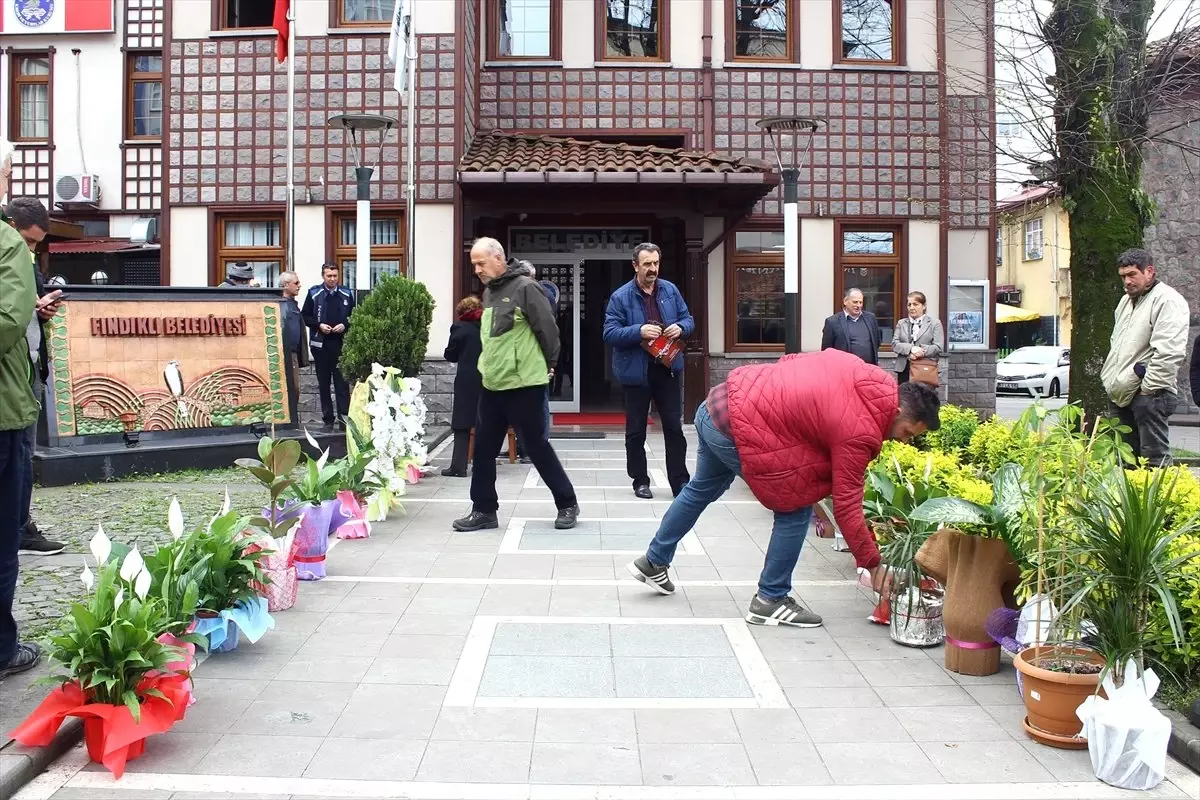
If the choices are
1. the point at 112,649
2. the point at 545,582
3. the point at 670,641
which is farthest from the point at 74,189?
the point at 112,649

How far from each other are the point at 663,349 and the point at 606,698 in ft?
14.8

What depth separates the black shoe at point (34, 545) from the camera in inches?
272

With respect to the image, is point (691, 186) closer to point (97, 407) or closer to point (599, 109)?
point (599, 109)

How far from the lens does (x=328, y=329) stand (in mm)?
13102

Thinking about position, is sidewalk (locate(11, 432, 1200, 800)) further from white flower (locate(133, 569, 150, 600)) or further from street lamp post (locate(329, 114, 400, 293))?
street lamp post (locate(329, 114, 400, 293))

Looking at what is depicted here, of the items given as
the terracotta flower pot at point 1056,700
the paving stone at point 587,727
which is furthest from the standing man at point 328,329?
the terracotta flower pot at point 1056,700

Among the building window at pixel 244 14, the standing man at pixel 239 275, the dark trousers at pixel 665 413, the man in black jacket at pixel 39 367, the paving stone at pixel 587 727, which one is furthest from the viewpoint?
the building window at pixel 244 14

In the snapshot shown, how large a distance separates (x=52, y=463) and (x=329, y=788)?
7.09 meters

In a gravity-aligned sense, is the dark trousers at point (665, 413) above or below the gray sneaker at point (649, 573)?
above

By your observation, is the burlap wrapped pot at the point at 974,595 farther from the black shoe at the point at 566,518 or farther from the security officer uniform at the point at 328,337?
the security officer uniform at the point at 328,337

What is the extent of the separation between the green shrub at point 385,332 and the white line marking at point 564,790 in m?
7.16

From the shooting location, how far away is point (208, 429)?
1108 centimetres

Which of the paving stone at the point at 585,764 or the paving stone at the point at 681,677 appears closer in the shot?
the paving stone at the point at 585,764

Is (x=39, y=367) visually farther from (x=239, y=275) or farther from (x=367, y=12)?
(x=367, y=12)
